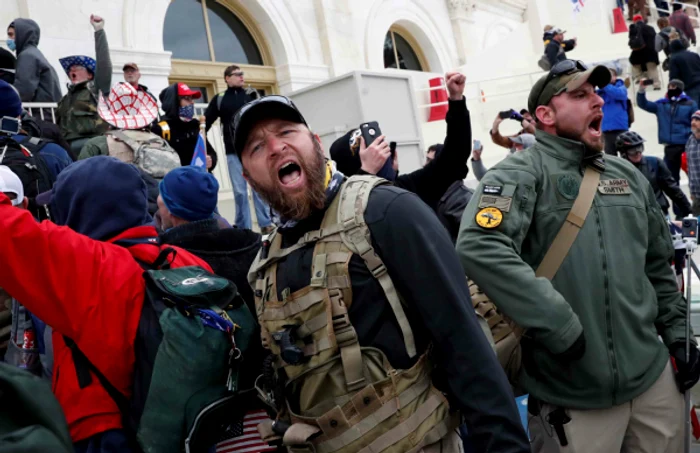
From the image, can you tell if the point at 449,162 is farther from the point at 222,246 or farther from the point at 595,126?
the point at 222,246

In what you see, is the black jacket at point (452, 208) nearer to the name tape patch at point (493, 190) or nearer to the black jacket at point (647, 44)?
the name tape patch at point (493, 190)

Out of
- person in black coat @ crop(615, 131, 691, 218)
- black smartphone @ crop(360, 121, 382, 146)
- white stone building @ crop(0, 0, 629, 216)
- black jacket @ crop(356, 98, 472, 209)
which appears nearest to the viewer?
black jacket @ crop(356, 98, 472, 209)

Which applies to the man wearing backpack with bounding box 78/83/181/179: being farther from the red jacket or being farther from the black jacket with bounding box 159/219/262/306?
the red jacket

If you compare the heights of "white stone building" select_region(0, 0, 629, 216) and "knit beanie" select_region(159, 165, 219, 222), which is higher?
"white stone building" select_region(0, 0, 629, 216)

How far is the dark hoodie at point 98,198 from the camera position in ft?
7.51

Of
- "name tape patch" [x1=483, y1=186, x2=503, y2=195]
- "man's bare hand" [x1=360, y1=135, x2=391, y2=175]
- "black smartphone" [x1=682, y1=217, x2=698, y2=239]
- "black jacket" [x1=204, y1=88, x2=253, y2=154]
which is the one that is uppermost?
"black jacket" [x1=204, y1=88, x2=253, y2=154]

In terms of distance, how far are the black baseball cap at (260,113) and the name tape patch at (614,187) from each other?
1.43 metres

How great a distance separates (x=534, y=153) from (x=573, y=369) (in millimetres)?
977

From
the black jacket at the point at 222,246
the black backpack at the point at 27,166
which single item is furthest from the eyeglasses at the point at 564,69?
the black backpack at the point at 27,166

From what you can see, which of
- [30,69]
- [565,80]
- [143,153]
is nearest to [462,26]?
[30,69]

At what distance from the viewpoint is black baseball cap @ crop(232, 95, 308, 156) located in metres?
2.20

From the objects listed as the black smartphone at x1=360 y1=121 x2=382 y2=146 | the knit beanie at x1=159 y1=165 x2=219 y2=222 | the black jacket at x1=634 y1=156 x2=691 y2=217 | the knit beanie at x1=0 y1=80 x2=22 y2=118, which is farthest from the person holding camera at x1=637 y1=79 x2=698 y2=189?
the knit beanie at x1=0 y1=80 x2=22 y2=118

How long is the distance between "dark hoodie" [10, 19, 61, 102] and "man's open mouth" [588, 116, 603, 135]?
679 cm

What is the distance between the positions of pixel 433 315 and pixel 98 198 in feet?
4.13
